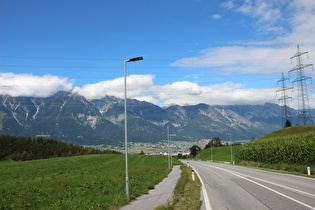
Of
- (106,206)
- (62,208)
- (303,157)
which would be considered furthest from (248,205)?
(303,157)

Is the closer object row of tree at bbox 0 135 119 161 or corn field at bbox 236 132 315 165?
corn field at bbox 236 132 315 165

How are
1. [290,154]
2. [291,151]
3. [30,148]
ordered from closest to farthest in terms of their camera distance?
[291,151] < [290,154] < [30,148]

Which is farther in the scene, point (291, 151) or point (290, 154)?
point (290, 154)

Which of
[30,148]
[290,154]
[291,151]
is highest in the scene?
[291,151]

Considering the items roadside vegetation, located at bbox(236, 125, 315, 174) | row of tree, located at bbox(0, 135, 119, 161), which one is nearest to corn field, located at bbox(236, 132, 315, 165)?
roadside vegetation, located at bbox(236, 125, 315, 174)

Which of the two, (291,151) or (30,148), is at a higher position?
(291,151)

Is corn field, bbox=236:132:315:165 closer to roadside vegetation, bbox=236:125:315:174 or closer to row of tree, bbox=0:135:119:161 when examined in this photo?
roadside vegetation, bbox=236:125:315:174

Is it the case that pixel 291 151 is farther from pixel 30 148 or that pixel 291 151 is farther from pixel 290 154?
pixel 30 148

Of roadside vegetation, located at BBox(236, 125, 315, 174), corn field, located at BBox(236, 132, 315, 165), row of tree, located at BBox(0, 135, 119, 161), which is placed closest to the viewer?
roadside vegetation, located at BBox(236, 125, 315, 174)

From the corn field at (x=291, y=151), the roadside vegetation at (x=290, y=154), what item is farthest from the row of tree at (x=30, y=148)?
the corn field at (x=291, y=151)

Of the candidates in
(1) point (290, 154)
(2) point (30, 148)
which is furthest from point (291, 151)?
(2) point (30, 148)

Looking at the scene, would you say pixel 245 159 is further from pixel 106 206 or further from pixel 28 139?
pixel 28 139

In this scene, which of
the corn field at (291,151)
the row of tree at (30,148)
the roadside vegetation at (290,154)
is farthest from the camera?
the row of tree at (30,148)

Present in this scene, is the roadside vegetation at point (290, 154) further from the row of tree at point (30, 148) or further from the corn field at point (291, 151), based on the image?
the row of tree at point (30, 148)
